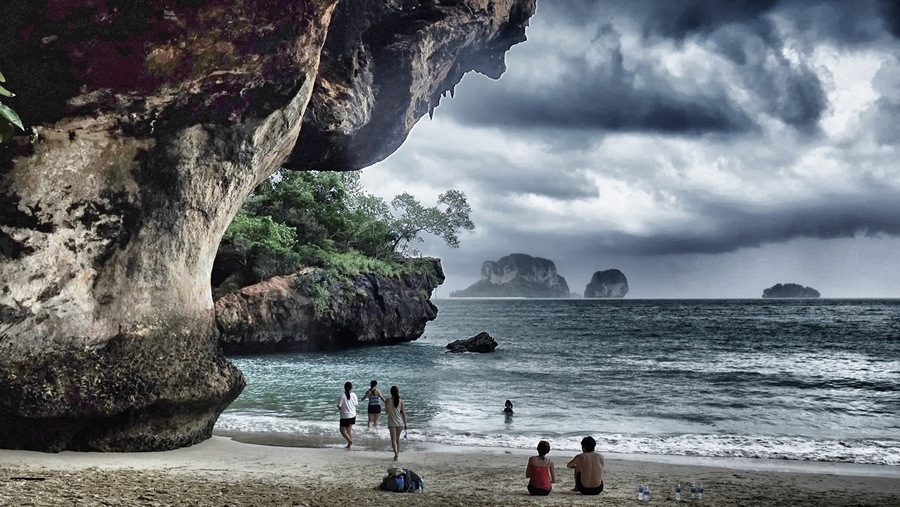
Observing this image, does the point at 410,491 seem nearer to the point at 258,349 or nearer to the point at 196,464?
the point at 196,464

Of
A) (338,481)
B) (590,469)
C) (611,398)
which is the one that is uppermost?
(590,469)

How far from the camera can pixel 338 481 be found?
30.4 ft

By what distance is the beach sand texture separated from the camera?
7.54 meters

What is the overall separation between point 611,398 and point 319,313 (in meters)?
A: 18.1

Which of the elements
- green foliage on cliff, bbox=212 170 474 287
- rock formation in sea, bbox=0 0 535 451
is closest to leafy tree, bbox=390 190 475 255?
green foliage on cliff, bbox=212 170 474 287

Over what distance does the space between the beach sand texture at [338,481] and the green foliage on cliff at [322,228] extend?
72.2 ft

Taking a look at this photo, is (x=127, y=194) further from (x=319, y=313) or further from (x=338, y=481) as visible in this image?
(x=319, y=313)

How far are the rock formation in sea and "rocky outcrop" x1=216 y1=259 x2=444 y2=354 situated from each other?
20.1m

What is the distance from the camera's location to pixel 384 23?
16.6 m

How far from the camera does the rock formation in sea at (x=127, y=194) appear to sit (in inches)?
387

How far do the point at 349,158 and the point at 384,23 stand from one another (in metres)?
3.94

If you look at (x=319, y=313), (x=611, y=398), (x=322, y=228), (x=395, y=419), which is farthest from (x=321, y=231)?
(x=395, y=419)

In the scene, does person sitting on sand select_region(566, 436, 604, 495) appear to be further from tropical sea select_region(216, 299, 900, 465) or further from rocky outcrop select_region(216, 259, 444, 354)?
rocky outcrop select_region(216, 259, 444, 354)

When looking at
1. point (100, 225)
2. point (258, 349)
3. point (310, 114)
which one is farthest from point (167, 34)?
point (258, 349)
